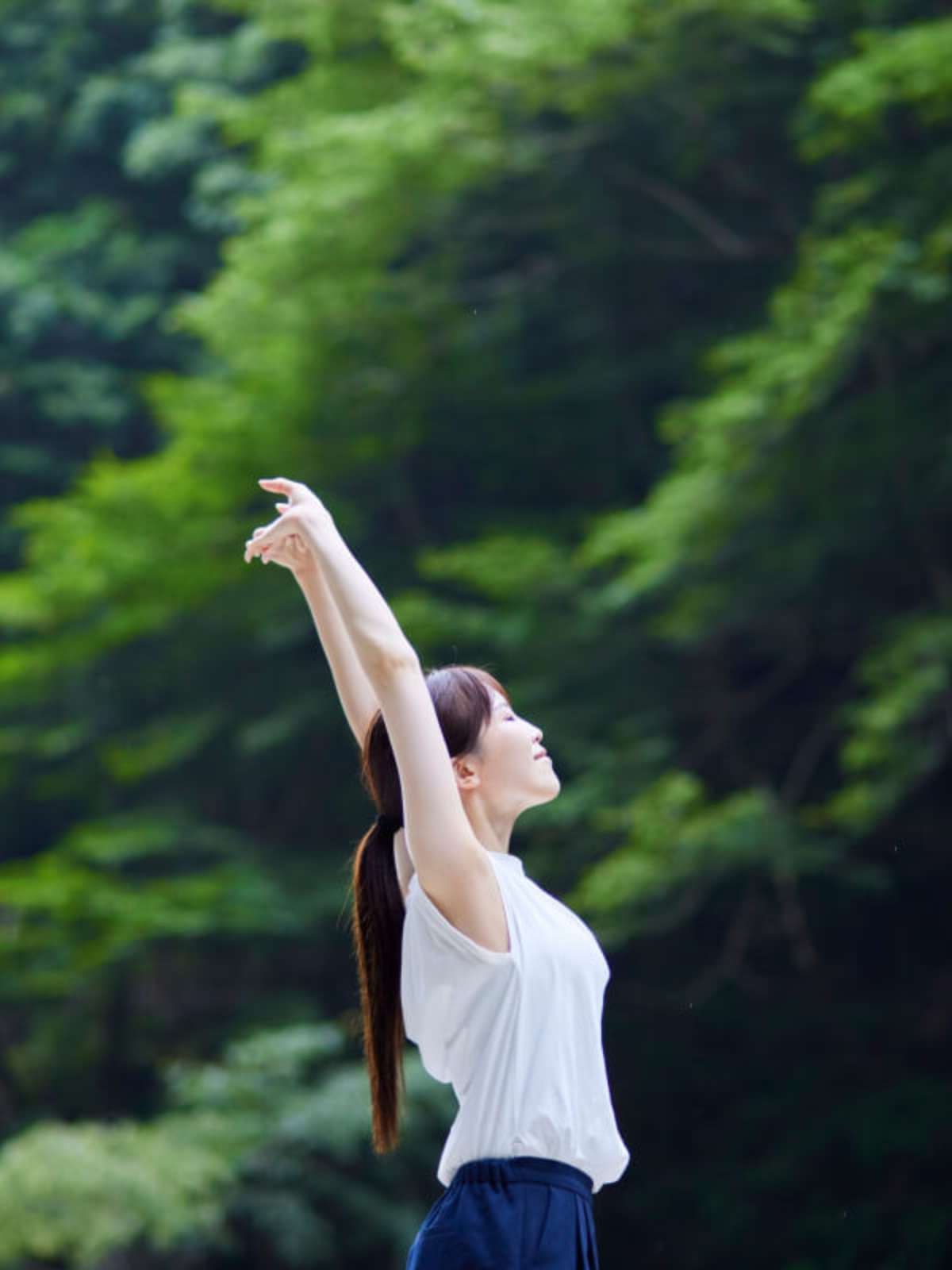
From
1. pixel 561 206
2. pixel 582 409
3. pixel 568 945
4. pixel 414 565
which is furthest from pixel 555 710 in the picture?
pixel 568 945

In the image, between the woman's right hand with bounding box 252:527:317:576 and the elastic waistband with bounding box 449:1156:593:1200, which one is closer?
the elastic waistband with bounding box 449:1156:593:1200

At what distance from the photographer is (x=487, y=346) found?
8.41m

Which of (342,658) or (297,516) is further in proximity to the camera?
(342,658)

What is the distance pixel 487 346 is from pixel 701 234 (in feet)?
3.64

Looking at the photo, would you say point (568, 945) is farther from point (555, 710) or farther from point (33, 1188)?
point (555, 710)

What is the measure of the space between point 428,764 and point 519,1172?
33cm

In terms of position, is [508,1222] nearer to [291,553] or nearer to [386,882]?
[386,882]

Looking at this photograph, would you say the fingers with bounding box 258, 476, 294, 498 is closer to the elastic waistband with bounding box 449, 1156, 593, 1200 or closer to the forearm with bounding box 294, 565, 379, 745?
the forearm with bounding box 294, 565, 379, 745

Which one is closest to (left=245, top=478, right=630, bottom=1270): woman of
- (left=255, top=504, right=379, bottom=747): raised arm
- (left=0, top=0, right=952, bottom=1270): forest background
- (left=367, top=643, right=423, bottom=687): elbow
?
(left=367, top=643, right=423, bottom=687): elbow

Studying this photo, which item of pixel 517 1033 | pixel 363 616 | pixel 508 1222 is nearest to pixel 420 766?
pixel 363 616

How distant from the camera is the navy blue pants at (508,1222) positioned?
4.53ft

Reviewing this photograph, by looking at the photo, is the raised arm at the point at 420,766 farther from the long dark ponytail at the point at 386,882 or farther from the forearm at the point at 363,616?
the long dark ponytail at the point at 386,882

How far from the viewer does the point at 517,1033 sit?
4.65 feet

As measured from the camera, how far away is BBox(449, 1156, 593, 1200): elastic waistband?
4.61 feet
